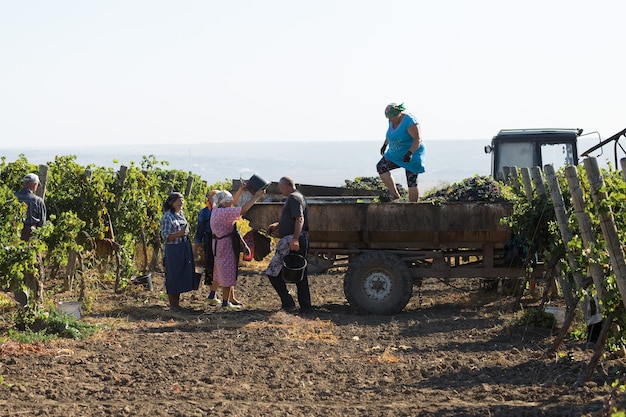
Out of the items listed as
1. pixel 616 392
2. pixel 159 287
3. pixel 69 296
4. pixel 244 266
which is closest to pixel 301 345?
pixel 616 392

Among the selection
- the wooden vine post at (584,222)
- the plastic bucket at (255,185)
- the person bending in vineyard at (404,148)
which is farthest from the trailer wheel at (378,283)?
the wooden vine post at (584,222)

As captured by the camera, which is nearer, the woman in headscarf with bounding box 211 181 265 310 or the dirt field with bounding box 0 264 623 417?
the dirt field with bounding box 0 264 623 417

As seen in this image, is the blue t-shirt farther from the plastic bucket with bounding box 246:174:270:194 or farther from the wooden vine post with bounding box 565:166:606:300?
the wooden vine post with bounding box 565:166:606:300

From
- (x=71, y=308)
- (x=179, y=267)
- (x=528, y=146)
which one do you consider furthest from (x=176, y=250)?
(x=528, y=146)

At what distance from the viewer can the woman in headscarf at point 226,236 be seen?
12156mm

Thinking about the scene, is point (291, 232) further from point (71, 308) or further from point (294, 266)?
point (71, 308)

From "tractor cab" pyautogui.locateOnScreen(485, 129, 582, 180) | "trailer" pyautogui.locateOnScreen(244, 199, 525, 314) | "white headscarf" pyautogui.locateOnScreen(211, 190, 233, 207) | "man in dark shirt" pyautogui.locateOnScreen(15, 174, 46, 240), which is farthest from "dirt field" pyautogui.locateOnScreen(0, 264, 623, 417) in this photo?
"tractor cab" pyautogui.locateOnScreen(485, 129, 582, 180)

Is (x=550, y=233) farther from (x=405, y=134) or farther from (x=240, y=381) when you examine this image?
(x=240, y=381)

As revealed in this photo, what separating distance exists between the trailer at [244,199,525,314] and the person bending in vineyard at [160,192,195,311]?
156cm

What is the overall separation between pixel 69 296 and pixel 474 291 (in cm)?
547

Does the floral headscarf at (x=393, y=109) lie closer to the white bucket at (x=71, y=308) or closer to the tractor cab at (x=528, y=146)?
the white bucket at (x=71, y=308)

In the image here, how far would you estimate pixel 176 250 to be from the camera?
12.4 meters

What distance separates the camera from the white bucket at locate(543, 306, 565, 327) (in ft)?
33.5

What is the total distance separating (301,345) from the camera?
956cm
